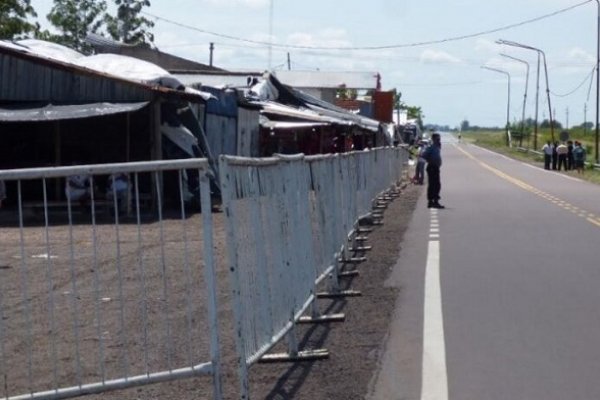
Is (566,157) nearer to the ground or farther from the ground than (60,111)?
nearer to the ground

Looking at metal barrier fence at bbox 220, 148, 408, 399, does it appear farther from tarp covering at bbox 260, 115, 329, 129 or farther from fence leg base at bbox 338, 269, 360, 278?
tarp covering at bbox 260, 115, 329, 129

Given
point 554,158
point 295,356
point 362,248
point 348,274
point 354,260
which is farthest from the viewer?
point 554,158

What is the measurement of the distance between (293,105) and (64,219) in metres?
33.3

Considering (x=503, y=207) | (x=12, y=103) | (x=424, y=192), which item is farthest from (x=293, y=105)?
(x=12, y=103)

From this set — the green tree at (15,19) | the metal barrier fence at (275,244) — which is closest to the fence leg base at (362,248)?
the metal barrier fence at (275,244)

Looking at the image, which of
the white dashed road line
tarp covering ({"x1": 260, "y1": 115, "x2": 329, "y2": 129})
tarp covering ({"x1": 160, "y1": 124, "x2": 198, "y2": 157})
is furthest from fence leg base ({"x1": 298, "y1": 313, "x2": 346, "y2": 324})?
tarp covering ({"x1": 260, "y1": 115, "x2": 329, "y2": 129})

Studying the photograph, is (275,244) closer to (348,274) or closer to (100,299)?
(100,299)

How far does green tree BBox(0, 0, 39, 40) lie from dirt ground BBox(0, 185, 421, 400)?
39.5 metres

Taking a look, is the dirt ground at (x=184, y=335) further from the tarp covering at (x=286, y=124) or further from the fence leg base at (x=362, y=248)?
the tarp covering at (x=286, y=124)

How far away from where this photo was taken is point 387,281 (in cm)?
1471

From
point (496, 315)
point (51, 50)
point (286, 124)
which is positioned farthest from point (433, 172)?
point (496, 315)

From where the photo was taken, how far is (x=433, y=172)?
2975 centimetres

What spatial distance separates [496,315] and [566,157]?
55.4m

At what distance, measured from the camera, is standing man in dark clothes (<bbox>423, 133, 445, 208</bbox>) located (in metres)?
29.7
